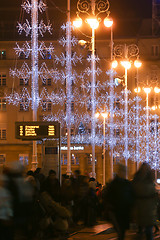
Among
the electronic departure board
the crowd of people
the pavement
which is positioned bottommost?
the pavement

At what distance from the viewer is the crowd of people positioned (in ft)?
32.3

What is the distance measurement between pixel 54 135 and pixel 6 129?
41270 millimetres

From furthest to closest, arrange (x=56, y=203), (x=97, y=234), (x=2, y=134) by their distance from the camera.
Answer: (x=2, y=134) < (x=97, y=234) < (x=56, y=203)

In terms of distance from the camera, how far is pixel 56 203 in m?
13.8

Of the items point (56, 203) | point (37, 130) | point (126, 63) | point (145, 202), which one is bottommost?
point (56, 203)

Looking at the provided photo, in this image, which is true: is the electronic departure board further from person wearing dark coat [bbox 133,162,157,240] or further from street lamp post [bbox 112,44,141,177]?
street lamp post [bbox 112,44,141,177]

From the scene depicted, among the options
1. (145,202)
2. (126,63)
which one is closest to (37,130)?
(145,202)

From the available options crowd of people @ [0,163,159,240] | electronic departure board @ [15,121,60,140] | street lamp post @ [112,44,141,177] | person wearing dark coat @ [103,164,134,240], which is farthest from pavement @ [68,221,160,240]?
street lamp post @ [112,44,141,177]

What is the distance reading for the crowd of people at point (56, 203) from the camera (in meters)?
9.85

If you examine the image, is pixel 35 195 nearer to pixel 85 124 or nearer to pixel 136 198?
pixel 136 198

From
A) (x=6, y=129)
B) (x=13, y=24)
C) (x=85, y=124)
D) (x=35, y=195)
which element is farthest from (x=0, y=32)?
(x=35, y=195)

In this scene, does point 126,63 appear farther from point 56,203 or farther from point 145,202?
point 145,202

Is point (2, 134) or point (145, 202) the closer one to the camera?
point (145, 202)

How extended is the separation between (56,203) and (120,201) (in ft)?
11.0
